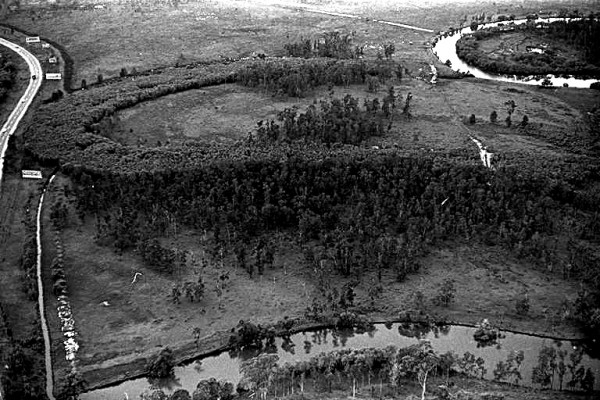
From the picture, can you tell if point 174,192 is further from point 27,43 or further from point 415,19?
point 415,19

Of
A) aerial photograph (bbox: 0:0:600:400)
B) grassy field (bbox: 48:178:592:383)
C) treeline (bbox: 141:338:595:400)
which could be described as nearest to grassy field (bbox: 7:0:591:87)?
aerial photograph (bbox: 0:0:600:400)

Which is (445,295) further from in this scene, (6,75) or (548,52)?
(548,52)

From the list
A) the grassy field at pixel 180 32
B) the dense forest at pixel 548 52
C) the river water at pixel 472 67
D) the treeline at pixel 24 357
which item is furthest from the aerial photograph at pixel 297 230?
the grassy field at pixel 180 32

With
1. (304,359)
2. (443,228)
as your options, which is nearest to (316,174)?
(443,228)

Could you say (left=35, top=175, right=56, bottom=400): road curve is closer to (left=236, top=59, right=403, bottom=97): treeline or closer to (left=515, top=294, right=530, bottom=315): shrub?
(left=515, top=294, right=530, bottom=315): shrub

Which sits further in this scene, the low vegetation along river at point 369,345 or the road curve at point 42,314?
the low vegetation along river at point 369,345

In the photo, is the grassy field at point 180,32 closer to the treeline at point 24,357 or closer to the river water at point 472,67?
the river water at point 472,67

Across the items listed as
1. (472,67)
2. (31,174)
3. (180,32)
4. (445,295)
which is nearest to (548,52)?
(472,67)
